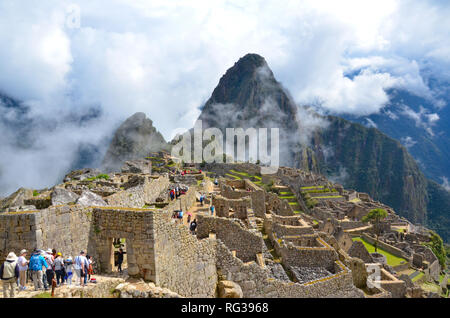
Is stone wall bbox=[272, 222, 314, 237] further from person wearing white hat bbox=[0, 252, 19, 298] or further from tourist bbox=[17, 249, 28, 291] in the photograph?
person wearing white hat bbox=[0, 252, 19, 298]

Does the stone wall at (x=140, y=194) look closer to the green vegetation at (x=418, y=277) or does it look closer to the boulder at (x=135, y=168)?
the boulder at (x=135, y=168)

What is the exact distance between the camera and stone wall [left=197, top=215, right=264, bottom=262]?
13844 millimetres

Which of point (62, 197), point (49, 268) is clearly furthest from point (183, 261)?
point (62, 197)

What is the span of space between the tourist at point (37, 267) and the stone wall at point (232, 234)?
285 inches

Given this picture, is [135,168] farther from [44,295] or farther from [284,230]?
[44,295]

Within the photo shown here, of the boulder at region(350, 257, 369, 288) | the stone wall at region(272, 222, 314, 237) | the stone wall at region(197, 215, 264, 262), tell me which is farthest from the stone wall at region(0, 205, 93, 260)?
the boulder at region(350, 257, 369, 288)

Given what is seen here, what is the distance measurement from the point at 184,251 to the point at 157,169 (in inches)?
1606

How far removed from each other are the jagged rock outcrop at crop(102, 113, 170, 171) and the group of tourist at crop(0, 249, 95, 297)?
75.8m

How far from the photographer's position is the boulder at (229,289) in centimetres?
1062

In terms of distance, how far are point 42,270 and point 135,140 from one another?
83.8 m

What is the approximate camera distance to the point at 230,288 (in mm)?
11039

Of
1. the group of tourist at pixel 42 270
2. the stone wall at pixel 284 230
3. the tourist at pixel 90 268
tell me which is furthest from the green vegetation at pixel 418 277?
the group of tourist at pixel 42 270
